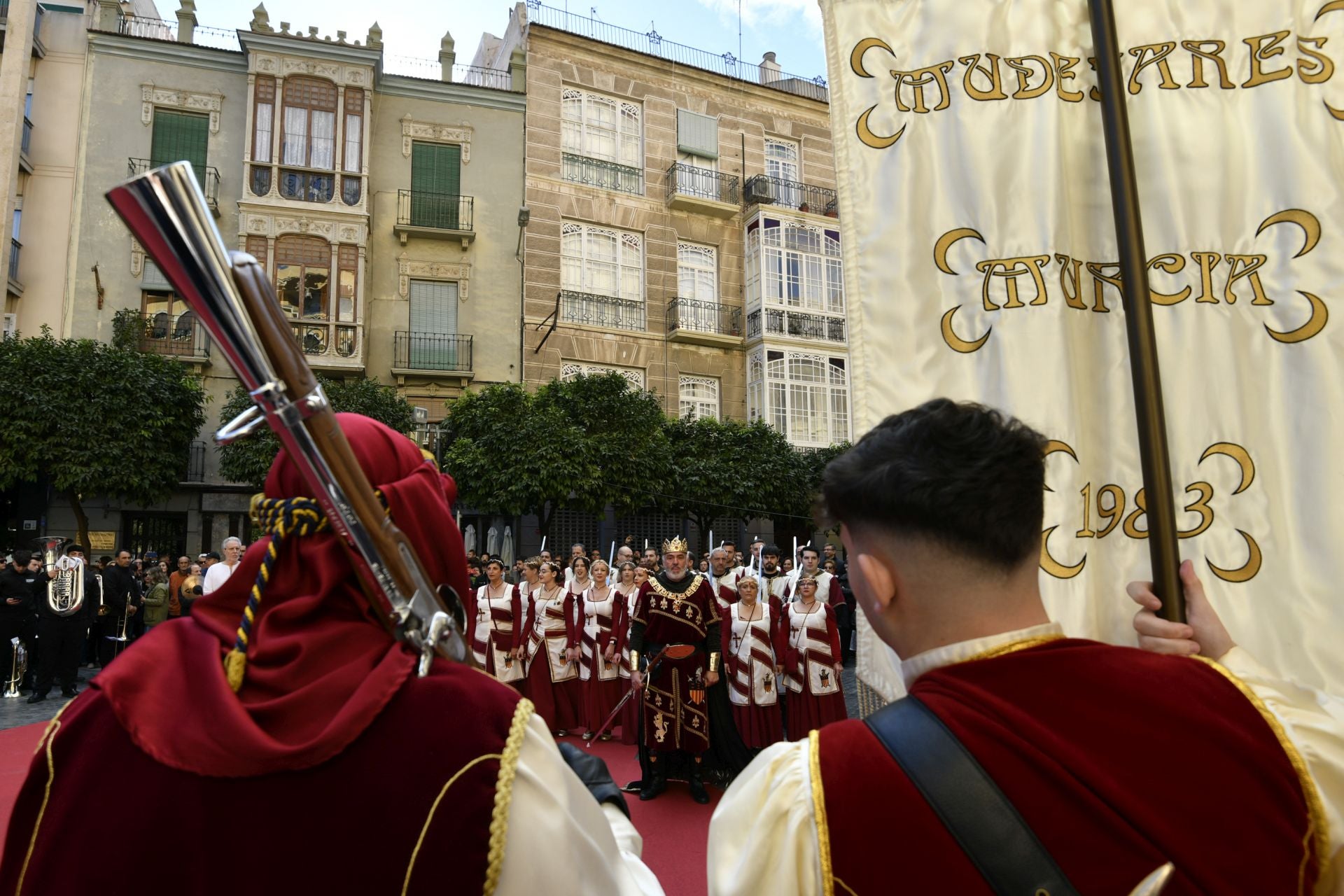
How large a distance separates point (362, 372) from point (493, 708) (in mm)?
21417

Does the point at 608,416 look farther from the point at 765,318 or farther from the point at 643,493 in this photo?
the point at 765,318

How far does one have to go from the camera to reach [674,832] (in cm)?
627

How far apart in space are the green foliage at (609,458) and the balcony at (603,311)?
206 centimetres

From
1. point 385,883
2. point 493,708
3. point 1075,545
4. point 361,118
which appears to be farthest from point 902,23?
point 361,118

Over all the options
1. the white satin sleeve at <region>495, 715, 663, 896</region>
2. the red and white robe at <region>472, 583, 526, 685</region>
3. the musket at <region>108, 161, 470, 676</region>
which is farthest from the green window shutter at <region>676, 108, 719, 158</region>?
the white satin sleeve at <region>495, 715, 663, 896</region>

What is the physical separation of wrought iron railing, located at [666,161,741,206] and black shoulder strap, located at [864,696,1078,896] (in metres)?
23.9

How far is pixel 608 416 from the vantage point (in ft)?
67.0

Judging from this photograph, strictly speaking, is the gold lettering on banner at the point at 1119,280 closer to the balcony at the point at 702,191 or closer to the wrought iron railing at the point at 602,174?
the wrought iron railing at the point at 602,174

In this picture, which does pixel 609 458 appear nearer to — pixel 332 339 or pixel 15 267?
pixel 332 339

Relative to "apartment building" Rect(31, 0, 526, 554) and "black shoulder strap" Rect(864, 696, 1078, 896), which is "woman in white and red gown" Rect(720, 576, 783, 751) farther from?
"apartment building" Rect(31, 0, 526, 554)

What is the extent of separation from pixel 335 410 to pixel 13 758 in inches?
444

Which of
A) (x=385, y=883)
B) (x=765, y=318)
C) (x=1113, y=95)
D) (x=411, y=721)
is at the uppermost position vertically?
(x=765, y=318)

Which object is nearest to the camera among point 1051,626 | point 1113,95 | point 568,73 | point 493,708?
point 1051,626

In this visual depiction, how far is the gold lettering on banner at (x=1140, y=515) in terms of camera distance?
2035mm
